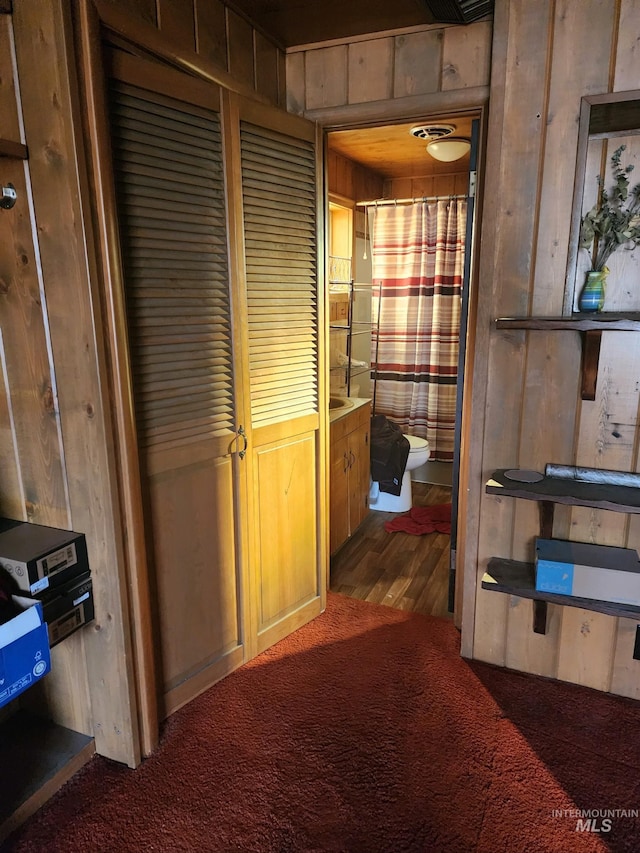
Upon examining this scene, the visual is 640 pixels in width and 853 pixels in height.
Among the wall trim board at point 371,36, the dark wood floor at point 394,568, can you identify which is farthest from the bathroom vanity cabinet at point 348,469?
the wall trim board at point 371,36

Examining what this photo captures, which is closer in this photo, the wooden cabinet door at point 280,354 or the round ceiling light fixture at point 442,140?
the wooden cabinet door at point 280,354

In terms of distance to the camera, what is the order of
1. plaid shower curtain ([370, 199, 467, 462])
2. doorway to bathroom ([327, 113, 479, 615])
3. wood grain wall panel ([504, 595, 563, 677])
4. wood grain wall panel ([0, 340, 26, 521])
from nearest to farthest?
wood grain wall panel ([0, 340, 26, 521])
wood grain wall panel ([504, 595, 563, 677])
doorway to bathroom ([327, 113, 479, 615])
plaid shower curtain ([370, 199, 467, 462])

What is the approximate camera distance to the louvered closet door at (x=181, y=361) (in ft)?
5.69

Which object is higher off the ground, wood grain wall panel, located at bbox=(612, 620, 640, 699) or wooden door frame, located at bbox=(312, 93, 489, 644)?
wooden door frame, located at bbox=(312, 93, 489, 644)

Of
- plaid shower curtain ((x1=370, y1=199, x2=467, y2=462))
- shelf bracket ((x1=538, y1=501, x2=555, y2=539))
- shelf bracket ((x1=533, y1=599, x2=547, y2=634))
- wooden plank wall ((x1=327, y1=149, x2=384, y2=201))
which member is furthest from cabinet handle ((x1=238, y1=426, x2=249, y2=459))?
plaid shower curtain ((x1=370, y1=199, x2=467, y2=462))

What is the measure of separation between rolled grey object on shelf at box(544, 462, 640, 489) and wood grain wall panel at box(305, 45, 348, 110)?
156 cm

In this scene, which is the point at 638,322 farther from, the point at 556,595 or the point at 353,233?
the point at 353,233

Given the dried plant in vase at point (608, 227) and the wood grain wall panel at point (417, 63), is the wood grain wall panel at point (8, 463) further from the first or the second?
the dried plant in vase at point (608, 227)

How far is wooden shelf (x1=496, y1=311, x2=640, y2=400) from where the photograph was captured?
1.75 m

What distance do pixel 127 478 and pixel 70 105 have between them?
0.96m

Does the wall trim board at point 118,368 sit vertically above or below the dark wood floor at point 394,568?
above

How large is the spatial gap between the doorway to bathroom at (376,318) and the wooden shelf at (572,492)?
496 millimetres

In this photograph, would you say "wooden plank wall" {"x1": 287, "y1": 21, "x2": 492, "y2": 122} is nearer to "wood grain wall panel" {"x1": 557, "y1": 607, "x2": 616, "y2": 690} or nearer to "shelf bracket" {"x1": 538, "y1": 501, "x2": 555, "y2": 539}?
"shelf bracket" {"x1": 538, "y1": 501, "x2": 555, "y2": 539}

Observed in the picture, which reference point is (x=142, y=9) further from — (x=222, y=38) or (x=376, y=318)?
(x=376, y=318)
